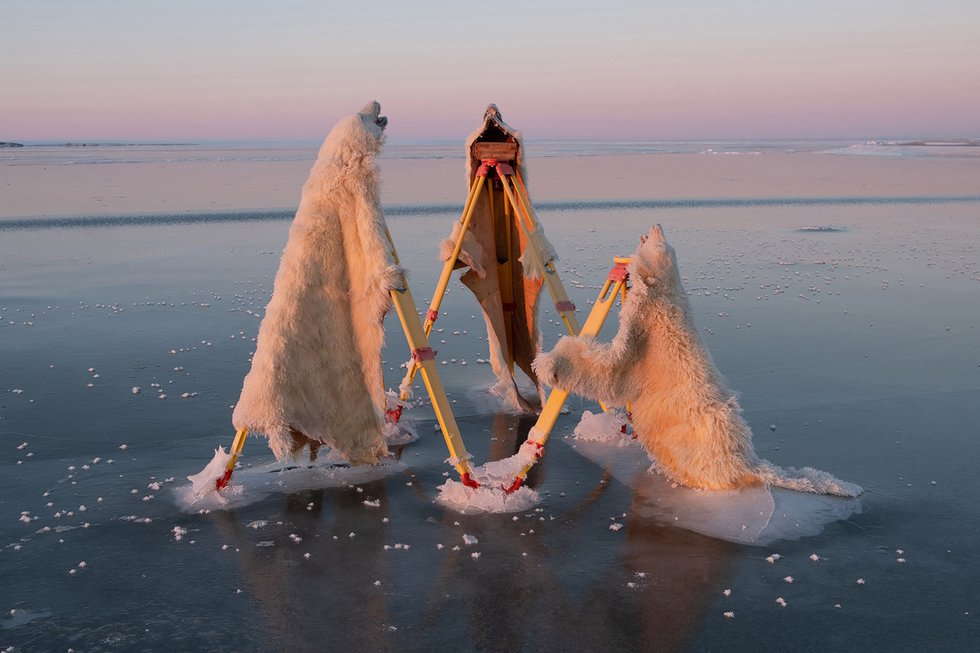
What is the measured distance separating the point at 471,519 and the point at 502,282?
2.76 metres

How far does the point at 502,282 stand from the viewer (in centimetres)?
769

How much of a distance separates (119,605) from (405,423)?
125 inches

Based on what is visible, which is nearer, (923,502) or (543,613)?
(543,613)

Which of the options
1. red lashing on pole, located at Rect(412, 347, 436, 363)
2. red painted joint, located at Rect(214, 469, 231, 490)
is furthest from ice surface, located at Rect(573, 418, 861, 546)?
red painted joint, located at Rect(214, 469, 231, 490)

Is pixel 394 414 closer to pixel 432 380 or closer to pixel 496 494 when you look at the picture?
pixel 432 380

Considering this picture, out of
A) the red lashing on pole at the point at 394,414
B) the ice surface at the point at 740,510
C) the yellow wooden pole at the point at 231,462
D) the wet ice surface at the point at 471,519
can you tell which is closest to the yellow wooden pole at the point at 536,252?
the wet ice surface at the point at 471,519

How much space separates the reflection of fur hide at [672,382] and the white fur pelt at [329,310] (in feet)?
4.46

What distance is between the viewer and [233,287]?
1273 centimetres

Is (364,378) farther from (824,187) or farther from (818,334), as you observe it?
(824,187)

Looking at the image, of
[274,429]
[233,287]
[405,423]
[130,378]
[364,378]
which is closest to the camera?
[274,429]

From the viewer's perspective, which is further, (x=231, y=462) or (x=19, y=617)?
(x=231, y=462)

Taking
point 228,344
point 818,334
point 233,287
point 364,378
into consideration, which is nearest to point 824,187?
point 818,334

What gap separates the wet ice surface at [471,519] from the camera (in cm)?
423

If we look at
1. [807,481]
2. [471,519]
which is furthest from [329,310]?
[807,481]
